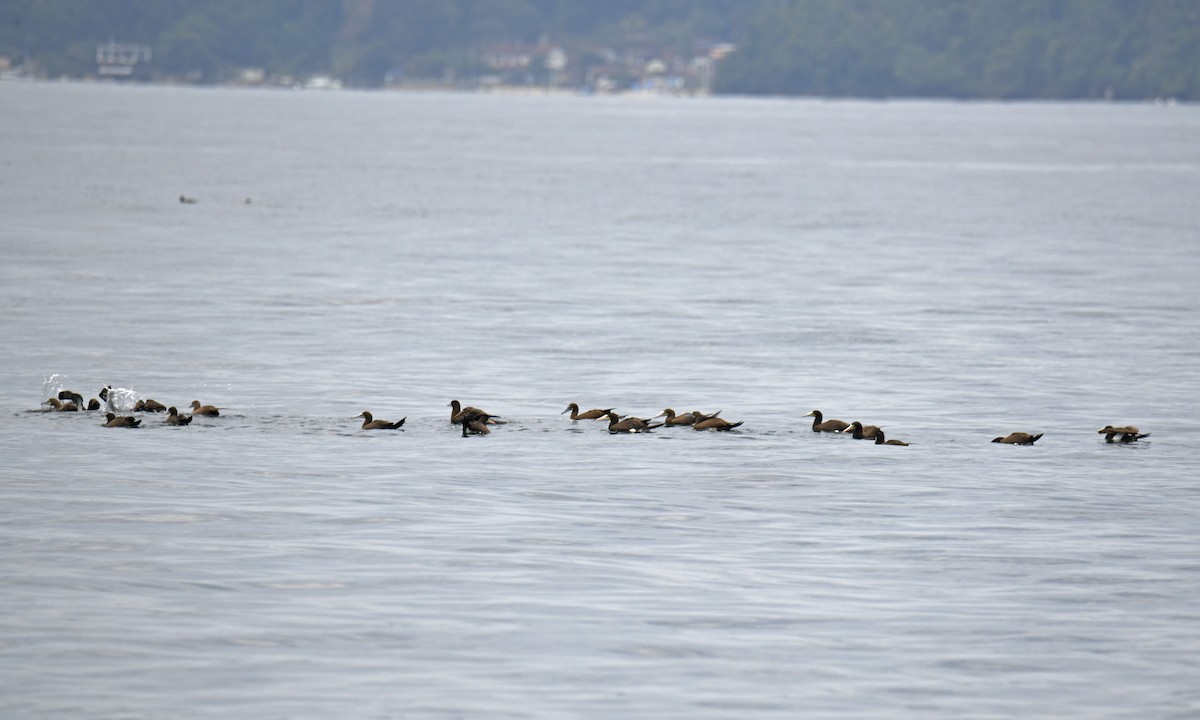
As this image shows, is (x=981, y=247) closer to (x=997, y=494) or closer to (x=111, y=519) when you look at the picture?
(x=997, y=494)

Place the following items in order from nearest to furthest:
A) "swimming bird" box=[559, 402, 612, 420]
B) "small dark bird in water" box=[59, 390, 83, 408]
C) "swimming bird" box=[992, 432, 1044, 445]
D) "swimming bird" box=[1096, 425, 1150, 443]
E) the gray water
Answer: the gray water
"swimming bird" box=[992, 432, 1044, 445]
"swimming bird" box=[1096, 425, 1150, 443]
"swimming bird" box=[559, 402, 612, 420]
"small dark bird in water" box=[59, 390, 83, 408]

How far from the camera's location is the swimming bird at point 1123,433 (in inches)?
1048

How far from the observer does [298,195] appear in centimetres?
8550

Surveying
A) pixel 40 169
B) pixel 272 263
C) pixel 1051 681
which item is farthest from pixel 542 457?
pixel 40 169

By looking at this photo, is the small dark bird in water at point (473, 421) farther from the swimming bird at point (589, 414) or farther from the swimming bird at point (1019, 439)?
the swimming bird at point (1019, 439)

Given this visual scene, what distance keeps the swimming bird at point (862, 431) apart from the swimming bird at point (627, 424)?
268 cm

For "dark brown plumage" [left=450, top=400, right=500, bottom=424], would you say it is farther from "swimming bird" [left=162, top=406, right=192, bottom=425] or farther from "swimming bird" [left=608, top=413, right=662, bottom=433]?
"swimming bird" [left=162, top=406, right=192, bottom=425]

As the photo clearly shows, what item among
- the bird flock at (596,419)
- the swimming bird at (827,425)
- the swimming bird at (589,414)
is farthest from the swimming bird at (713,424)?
the swimming bird at (589,414)

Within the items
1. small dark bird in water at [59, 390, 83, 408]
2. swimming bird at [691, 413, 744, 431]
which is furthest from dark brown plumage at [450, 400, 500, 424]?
small dark bird in water at [59, 390, 83, 408]

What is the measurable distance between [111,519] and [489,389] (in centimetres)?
1045

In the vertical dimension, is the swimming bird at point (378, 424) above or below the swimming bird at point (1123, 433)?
below

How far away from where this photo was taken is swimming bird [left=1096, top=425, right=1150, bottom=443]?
26.6 meters

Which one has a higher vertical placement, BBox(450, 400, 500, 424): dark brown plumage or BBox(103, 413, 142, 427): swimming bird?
BBox(450, 400, 500, 424): dark brown plumage

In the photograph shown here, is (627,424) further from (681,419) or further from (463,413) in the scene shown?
(463,413)
